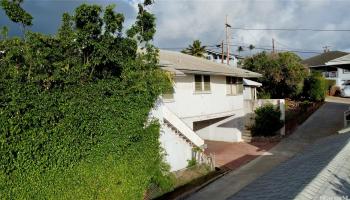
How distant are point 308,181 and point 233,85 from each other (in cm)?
2114

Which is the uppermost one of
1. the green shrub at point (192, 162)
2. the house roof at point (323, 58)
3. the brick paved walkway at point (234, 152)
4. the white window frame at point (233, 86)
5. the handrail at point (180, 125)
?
the house roof at point (323, 58)

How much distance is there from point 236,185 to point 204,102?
755 cm

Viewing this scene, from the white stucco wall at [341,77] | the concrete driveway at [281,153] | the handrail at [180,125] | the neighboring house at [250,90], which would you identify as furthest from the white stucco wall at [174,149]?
the white stucco wall at [341,77]

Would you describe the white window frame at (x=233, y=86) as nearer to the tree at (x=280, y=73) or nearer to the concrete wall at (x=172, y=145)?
the concrete wall at (x=172, y=145)

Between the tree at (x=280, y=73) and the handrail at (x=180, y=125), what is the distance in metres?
24.4

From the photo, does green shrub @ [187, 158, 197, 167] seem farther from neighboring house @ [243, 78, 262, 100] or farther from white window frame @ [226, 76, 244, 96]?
neighboring house @ [243, 78, 262, 100]

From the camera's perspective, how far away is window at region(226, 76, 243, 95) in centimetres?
2600

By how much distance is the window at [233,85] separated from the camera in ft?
85.3

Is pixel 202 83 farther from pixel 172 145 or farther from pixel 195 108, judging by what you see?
pixel 172 145

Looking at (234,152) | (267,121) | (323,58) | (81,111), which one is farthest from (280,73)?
(81,111)

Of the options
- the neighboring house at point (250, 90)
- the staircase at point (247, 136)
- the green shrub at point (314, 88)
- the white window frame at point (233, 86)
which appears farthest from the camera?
the green shrub at point (314, 88)

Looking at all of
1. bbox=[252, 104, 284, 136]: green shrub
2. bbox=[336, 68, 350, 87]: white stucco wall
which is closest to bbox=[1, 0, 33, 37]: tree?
bbox=[252, 104, 284, 136]: green shrub

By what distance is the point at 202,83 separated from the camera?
22609mm

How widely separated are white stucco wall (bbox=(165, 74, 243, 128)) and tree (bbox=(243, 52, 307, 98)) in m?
14.5
